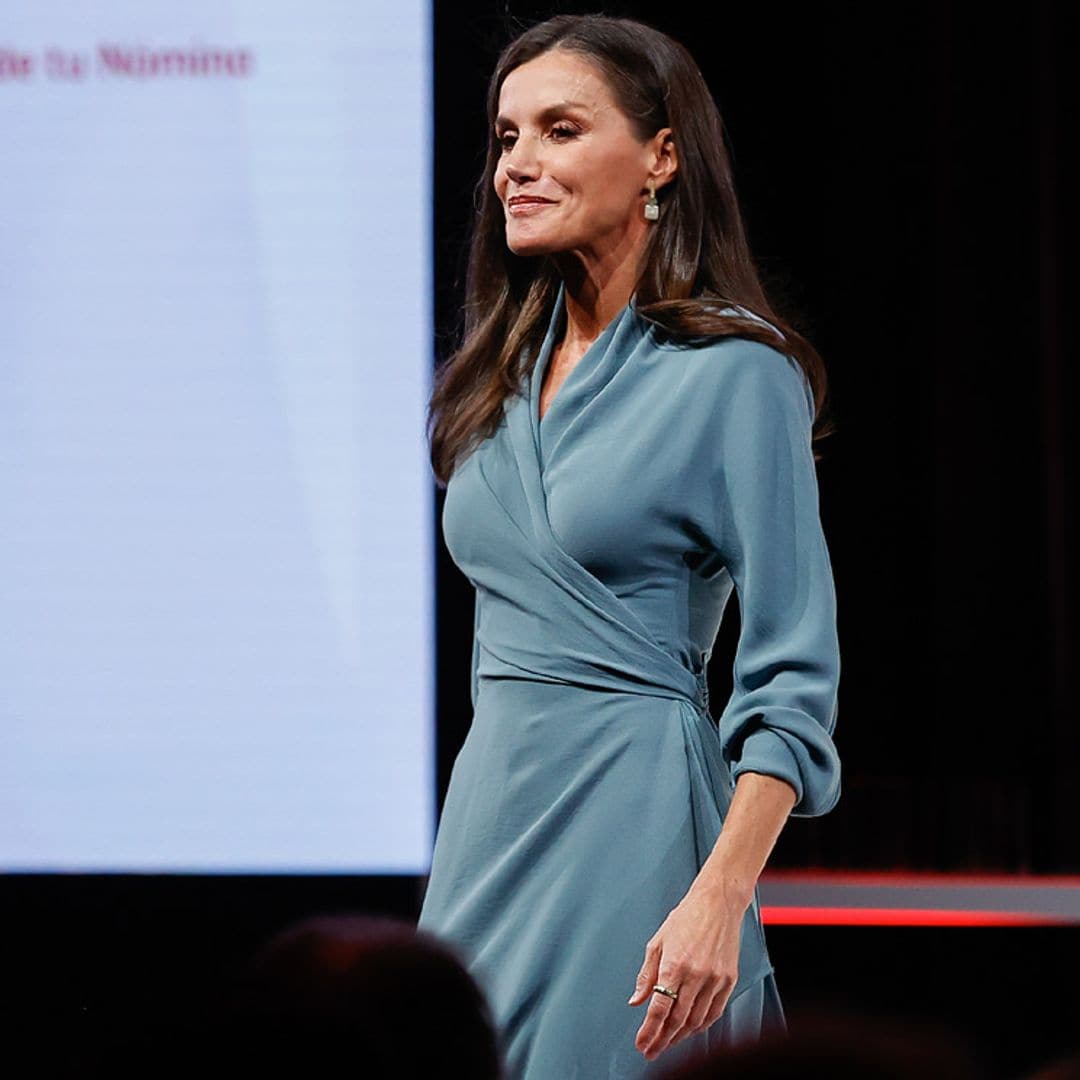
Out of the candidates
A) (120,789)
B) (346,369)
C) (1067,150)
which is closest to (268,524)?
(346,369)

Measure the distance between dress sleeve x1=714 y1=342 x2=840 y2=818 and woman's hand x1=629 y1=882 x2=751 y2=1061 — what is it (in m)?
0.13

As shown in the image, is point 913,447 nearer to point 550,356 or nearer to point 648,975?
point 550,356

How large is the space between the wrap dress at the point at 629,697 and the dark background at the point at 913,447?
1709mm

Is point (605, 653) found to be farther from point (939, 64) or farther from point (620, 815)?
point (939, 64)

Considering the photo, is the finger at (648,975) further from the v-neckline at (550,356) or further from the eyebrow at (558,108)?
the eyebrow at (558,108)

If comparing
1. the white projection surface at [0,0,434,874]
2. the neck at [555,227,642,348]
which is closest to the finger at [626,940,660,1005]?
the neck at [555,227,642,348]

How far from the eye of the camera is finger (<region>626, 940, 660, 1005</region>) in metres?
1.51

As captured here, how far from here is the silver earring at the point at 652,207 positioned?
5.83 feet

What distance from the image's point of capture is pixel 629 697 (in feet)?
5.40

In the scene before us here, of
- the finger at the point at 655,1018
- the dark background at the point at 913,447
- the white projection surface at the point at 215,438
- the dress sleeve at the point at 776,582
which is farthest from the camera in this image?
the dark background at the point at 913,447

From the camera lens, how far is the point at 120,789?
10.6 feet

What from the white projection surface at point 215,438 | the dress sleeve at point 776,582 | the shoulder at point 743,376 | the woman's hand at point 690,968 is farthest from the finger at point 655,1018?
the white projection surface at point 215,438

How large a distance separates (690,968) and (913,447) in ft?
6.79

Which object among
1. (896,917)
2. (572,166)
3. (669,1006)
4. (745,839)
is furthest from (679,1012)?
(896,917)
